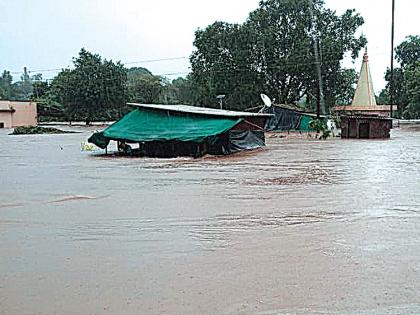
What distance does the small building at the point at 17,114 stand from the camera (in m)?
67.1

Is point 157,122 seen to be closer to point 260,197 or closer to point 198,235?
point 260,197

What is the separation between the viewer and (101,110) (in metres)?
67.2

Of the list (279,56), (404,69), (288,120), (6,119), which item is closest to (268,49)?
(279,56)

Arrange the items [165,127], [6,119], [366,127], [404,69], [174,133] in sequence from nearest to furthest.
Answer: [174,133], [165,127], [366,127], [6,119], [404,69]

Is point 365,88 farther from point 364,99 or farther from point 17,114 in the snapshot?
point 17,114

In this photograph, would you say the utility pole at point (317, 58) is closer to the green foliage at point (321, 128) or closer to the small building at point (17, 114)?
the green foliage at point (321, 128)

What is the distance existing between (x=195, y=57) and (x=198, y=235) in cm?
4875

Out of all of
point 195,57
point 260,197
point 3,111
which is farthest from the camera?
point 3,111

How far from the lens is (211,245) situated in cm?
766

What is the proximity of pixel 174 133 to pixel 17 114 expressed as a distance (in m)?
48.4

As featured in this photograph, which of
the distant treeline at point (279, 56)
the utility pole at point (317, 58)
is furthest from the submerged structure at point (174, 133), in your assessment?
the distant treeline at point (279, 56)

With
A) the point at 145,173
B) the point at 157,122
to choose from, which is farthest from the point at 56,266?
the point at 157,122

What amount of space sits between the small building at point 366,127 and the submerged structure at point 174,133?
13.7 m

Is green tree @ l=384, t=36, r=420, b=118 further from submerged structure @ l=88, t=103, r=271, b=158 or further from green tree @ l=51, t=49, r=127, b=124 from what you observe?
submerged structure @ l=88, t=103, r=271, b=158
